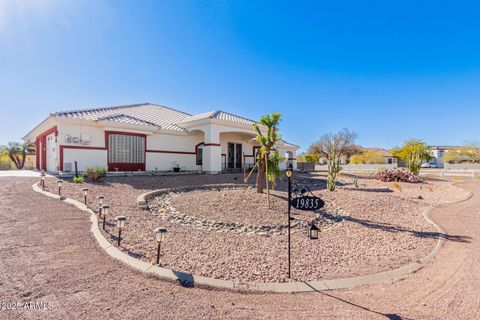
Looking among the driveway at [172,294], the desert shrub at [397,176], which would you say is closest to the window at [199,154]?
the desert shrub at [397,176]

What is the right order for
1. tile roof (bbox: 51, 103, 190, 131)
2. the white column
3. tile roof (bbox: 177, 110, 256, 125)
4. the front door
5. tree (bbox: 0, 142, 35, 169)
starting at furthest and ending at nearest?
tree (bbox: 0, 142, 35, 169), the front door, tile roof (bbox: 177, 110, 256, 125), the white column, tile roof (bbox: 51, 103, 190, 131)

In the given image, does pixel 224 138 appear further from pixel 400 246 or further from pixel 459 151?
pixel 459 151

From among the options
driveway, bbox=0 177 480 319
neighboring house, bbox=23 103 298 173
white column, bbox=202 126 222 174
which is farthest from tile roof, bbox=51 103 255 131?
driveway, bbox=0 177 480 319

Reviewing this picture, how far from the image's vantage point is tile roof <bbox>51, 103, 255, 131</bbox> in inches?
542

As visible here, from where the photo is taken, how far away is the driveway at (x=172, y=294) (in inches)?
97.5

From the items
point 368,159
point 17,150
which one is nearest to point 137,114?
point 17,150

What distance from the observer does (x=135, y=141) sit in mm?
14680

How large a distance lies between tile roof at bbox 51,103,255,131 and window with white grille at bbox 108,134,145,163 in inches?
45.4

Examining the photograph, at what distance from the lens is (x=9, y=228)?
15.3 feet

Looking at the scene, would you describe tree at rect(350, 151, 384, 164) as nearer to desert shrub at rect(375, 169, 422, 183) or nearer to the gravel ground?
desert shrub at rect(375, 169, 422, 183)

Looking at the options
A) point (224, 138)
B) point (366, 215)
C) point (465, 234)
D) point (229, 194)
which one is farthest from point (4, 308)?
point (224, 138)

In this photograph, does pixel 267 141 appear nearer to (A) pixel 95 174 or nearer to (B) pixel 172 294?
(B) pixel 172 294

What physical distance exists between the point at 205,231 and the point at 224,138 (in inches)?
552

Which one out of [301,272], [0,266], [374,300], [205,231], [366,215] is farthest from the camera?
[366,215]
